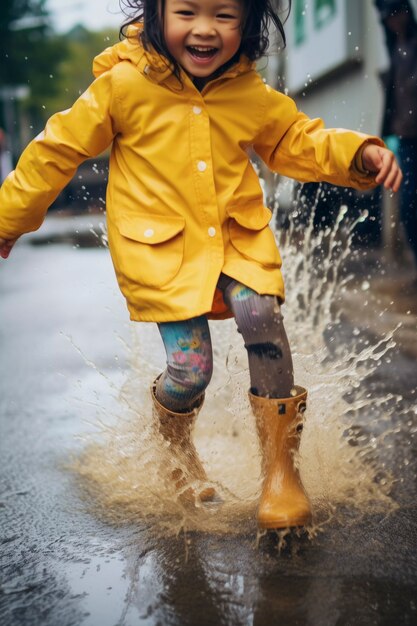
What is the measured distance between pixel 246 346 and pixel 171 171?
0.54m

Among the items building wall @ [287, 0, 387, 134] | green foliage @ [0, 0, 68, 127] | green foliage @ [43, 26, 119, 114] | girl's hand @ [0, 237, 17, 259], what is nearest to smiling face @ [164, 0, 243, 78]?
girl's hand @ [0, 237, 17, 259]

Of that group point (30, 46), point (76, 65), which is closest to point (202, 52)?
point (30, 46)

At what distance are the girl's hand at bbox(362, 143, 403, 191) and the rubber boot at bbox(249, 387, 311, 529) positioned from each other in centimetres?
63

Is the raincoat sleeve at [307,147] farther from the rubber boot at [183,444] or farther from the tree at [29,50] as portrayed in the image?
the tree at [29,50]

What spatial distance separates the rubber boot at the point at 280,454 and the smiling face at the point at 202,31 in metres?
0.95

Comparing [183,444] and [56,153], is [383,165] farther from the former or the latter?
[183,444]

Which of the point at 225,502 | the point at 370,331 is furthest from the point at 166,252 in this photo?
the point at 370,331

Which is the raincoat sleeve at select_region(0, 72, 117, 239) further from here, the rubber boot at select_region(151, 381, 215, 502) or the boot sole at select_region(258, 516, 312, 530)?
the boot sole at select_region(258, 516, 312, 530)

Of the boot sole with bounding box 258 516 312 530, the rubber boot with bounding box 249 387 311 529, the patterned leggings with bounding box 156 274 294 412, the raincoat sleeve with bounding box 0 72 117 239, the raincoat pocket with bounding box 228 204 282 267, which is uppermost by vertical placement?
the raincoat sleeve with bounding box 0 72 117 239

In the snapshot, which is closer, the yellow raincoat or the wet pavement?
the wet pavement

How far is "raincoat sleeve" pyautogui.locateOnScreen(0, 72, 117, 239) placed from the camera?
2.54 meters

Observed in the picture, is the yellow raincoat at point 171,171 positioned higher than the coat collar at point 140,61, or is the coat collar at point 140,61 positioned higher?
the coat collar at point 140,61

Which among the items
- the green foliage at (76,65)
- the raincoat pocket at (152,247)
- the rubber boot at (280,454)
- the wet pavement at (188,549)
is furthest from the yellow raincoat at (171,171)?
the green foliage at (76,65)

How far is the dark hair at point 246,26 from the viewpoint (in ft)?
8.26
